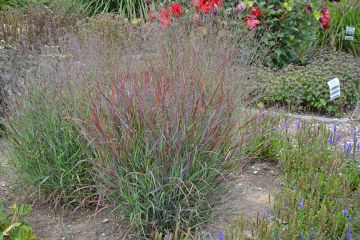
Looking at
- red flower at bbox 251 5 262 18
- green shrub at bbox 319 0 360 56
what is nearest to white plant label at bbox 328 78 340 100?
red flower at bbox 251 5 262 18

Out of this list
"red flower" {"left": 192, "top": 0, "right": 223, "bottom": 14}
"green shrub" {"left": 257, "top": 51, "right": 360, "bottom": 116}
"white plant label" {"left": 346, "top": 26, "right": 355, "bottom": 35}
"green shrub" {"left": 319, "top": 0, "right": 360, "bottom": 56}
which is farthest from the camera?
"green shrub" {"left": 319, "top": 0, "right": 360, "bottom": 56}

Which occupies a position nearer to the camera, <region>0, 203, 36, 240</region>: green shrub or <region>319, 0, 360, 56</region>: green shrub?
<region>0, 203, 36, 240</region>: green shrub

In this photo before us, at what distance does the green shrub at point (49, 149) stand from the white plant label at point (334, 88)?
310 centimetres

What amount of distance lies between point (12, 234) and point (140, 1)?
6.16 meters

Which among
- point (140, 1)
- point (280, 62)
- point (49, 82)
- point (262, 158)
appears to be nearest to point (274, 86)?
point (280, 62)

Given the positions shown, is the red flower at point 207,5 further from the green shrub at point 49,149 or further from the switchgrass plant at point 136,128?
the green shrub at point 49,149

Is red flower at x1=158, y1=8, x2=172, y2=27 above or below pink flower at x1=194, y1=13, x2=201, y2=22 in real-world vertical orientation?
above

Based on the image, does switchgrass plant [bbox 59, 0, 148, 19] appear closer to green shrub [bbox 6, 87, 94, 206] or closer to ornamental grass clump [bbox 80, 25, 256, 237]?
green shrub [bbox 6, 87, 94, 206]

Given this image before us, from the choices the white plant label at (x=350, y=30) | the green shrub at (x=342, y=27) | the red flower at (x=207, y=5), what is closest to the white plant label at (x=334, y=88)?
the red flower at (x=207, y=5)

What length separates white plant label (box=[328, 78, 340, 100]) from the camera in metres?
5.62

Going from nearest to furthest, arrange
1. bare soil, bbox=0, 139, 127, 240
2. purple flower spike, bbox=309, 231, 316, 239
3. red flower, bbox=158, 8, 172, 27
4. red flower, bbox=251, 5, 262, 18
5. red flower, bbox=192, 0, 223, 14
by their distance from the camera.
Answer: purple flower spike, bbox=309, 231, 316, 239 < bare soil, bbox=0, 139, 127, 240 < red flower, bbox=158, 8, 172, 27 < red flower, bbox=192, 0, 223, 14 < red flower, bbox=251, 5, 262, 18

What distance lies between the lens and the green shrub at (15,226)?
114 inches

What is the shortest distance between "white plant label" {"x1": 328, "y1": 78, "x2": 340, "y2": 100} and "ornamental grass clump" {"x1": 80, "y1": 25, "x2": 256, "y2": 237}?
2572 millimetres

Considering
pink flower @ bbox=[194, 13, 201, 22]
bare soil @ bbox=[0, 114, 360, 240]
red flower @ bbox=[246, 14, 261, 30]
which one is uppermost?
pink flower @ bbox=[194, 13, 201, 22]
